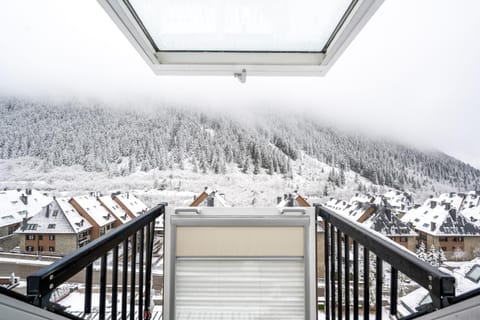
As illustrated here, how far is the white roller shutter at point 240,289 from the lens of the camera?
2.03 m

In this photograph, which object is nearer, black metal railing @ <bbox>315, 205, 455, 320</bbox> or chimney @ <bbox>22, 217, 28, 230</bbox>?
black metal railing @ <bbox>315, 205, 455, 320</bbox>

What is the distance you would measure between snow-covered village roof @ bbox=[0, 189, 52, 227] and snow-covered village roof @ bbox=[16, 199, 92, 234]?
0.04 m

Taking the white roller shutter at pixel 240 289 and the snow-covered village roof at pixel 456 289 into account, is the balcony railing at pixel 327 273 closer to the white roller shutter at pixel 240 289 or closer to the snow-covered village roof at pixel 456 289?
the snow-covered village roof at pixel 456 289

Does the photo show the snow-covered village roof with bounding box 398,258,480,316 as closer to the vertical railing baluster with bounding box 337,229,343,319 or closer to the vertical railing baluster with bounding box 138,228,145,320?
the vertical railing baluster with bounding box 337,229,343,319

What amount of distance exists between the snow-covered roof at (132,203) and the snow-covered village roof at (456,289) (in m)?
1.48

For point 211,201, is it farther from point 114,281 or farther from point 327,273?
point 327,273

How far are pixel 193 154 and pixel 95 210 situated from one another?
0.70m

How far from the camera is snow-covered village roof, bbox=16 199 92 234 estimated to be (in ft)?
5.07

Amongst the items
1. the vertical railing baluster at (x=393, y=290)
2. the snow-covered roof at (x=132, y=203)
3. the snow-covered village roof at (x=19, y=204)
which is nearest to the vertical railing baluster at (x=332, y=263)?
the vertical railing baluster at (x=393, y=290)

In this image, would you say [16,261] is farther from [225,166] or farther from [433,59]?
[433,59]

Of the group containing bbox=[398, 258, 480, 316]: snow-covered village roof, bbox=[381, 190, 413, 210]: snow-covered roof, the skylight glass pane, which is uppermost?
the skylight glass pane

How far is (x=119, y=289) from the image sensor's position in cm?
163

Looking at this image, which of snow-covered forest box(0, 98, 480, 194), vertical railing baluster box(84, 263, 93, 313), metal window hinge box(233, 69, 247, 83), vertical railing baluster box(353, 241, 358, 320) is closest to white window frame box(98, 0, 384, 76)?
metal window hinge box(233, 69, 247, 83)

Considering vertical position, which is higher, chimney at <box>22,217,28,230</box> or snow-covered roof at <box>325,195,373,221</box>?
snow-covered roof at <box>325,195,373,221</box>
